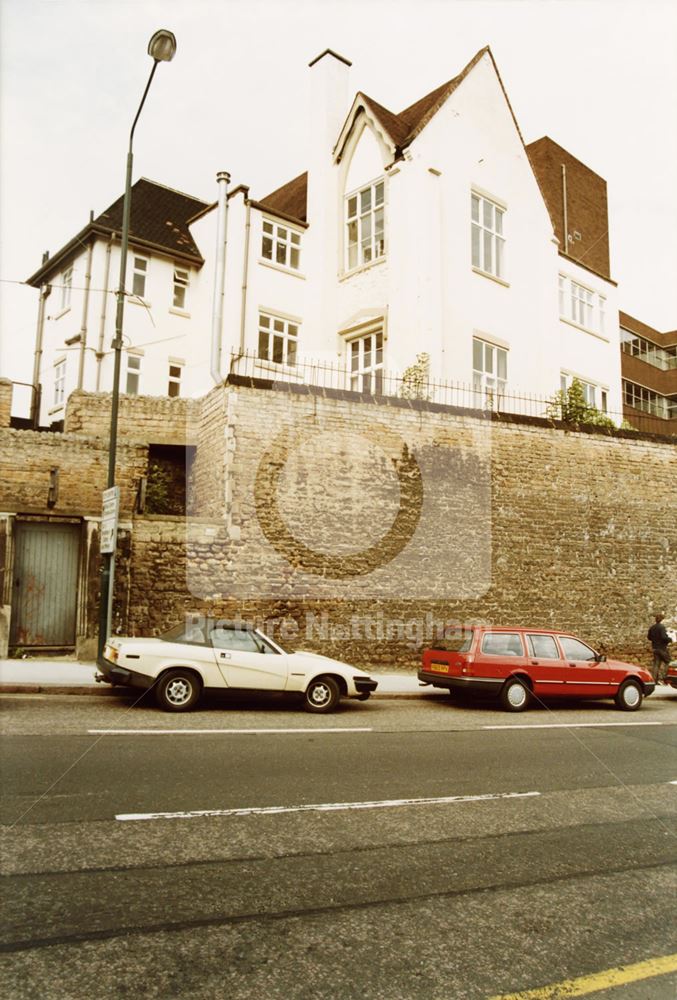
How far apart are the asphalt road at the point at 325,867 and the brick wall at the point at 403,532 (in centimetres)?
744

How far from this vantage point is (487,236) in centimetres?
2405

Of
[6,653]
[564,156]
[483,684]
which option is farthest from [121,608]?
[564,156]

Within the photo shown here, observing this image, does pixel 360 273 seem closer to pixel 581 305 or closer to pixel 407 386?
pixel 407 386

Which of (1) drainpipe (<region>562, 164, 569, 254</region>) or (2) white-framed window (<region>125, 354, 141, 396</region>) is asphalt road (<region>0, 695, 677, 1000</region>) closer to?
(2) white-framed window (<region>125, 354, 141, 396</region>)

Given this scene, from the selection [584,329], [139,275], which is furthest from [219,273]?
[584,329]

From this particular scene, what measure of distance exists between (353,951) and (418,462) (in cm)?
1530

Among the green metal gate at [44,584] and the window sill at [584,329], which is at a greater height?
the window sill at [584,329]

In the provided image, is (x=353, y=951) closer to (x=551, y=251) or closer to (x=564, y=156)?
(x=551, y=251)

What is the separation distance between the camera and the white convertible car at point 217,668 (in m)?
10.8

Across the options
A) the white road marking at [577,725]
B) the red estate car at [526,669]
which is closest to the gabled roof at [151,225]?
the red estate car at [526,669]

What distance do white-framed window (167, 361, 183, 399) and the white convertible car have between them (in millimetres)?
Result: 14619

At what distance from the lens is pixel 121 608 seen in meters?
15.5

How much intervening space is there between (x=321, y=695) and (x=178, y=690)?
2.26m

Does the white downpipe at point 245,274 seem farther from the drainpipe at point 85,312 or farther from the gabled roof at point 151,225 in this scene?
the drainpipe at point 85,312
